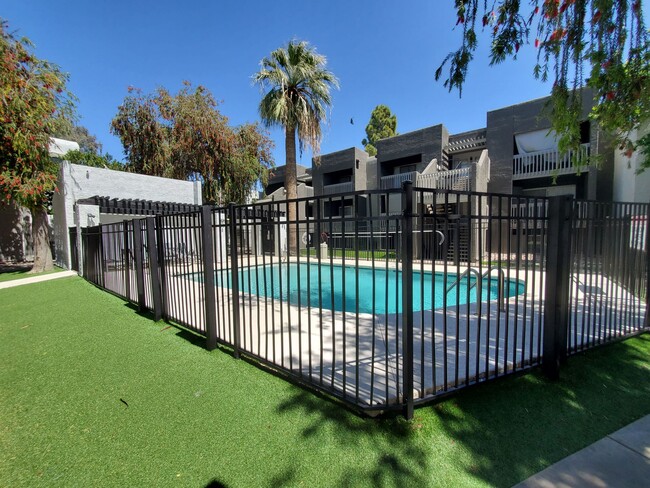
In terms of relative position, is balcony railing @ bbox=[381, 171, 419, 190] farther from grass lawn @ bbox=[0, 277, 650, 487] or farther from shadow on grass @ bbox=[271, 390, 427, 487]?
shadow on grass @ bbox=[271, 390, 427, 487]

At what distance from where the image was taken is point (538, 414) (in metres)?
2.67

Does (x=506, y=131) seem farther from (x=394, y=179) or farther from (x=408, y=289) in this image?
(x=408, y=289)

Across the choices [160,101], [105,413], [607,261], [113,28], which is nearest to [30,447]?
[105,413]

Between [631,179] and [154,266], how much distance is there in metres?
13.8

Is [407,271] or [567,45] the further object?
[567,45]

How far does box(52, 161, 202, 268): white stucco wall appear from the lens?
1218 cm

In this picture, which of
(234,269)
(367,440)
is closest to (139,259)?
(234,269)

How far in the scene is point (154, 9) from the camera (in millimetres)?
10156

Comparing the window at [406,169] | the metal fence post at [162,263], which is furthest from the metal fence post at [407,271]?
the window at [406,169]

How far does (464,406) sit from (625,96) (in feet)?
14.8

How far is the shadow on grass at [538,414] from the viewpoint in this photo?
2184 millimetres

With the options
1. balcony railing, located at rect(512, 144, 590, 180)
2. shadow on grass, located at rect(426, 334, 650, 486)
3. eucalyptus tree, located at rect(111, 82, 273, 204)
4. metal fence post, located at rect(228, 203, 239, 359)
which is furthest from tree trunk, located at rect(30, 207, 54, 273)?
balcony railing, located at rect(512, 144, 590, 180)

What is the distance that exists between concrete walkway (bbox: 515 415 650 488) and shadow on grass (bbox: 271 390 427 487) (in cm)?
68

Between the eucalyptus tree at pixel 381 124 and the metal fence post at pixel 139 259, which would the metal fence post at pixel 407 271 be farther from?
the eucalyptus tree at pixel 381 124
